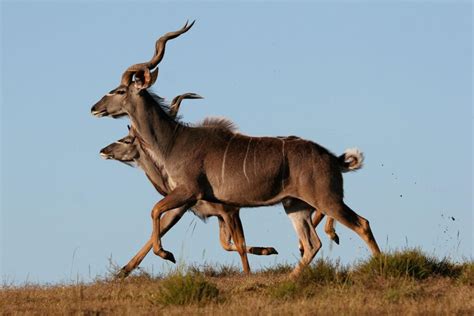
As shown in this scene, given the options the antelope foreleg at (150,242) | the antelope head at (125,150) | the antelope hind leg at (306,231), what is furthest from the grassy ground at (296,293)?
the antelope head at (125,150)

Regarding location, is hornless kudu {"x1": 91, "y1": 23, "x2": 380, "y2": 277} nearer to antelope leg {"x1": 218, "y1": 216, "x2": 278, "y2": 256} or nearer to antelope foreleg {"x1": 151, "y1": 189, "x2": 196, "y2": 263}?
antelope foreleg {"x1": 151, "y1": 189, "x2": 196, "y2": 263}

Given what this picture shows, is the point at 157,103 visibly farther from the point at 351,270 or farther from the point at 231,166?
the point at 351,270

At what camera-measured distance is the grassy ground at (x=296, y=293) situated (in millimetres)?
11734

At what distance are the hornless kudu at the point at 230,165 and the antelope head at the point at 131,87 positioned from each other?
0.01 metres

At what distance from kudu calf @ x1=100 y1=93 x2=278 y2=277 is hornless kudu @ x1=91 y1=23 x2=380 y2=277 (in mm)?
542

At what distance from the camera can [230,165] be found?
1563 centimetres

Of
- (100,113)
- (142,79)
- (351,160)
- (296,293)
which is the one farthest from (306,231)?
(100,113)

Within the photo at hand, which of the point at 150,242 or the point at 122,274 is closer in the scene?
the point at 122,274

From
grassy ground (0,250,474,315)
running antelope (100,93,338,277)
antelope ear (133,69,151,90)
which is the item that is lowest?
grassy ground (0,250,474,315)

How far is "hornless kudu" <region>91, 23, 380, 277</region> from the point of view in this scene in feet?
49.2

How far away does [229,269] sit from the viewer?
1591cm

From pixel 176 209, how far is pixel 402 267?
4.51 metres

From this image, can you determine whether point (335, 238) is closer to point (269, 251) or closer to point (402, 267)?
point (269, 251)

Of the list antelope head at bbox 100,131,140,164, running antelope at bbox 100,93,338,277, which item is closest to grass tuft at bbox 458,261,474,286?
running antelope at bbox 100,93,338,277
